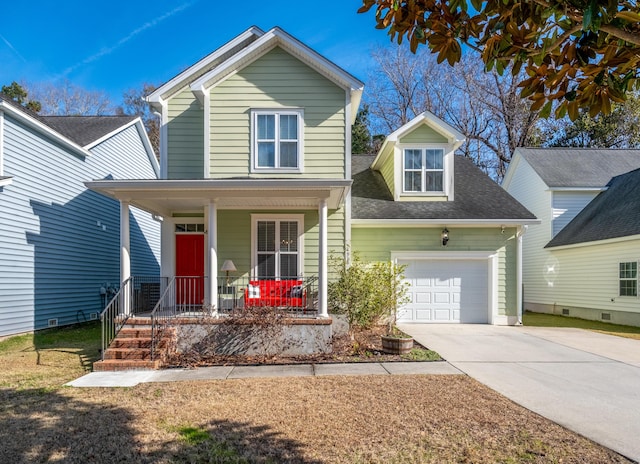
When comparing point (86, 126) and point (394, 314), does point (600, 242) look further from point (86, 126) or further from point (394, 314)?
point (86, 126)

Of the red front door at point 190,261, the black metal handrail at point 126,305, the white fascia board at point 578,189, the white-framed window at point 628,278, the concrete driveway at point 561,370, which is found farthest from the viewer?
the white fascia board at point 578,189

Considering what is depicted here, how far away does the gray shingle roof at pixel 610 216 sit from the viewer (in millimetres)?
13414

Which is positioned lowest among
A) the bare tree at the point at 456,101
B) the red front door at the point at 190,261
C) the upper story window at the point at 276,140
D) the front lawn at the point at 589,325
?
the front lawn at the point at 589,325

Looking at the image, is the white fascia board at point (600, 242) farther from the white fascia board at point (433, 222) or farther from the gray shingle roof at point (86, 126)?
the gray shingle roof at point (86, 126)

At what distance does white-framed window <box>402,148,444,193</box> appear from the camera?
12602 mm

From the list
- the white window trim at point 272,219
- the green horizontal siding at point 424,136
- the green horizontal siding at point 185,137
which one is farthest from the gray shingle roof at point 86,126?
the green horizontal siding at point 424,136

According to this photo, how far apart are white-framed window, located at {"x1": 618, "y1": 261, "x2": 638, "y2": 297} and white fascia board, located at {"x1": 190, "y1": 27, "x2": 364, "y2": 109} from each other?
10.1 meters

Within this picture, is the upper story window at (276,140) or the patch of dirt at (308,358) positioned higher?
the upper story window at (276,140)

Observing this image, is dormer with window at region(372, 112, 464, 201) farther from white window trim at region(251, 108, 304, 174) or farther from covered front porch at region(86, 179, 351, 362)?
white window trim at region(251, 108, 304, 174)

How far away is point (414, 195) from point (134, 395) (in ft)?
31.2

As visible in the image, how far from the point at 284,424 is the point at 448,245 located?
29.4ft

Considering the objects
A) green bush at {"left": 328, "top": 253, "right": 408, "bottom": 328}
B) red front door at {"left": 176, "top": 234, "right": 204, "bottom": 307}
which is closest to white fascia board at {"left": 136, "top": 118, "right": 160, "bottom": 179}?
red front door at {"left": 176, "top": 234, "right": 204, "bottom": 307}

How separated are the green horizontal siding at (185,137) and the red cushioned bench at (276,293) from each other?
3260mm

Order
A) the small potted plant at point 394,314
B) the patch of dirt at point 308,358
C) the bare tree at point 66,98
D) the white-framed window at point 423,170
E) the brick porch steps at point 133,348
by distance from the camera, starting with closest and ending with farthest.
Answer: the brick porch steps at point 133,348
the patch of dirt at point 308,358
the small potted plant at point 394,314
the white-framed window at point 423,170
the bare tree at point 66,98
